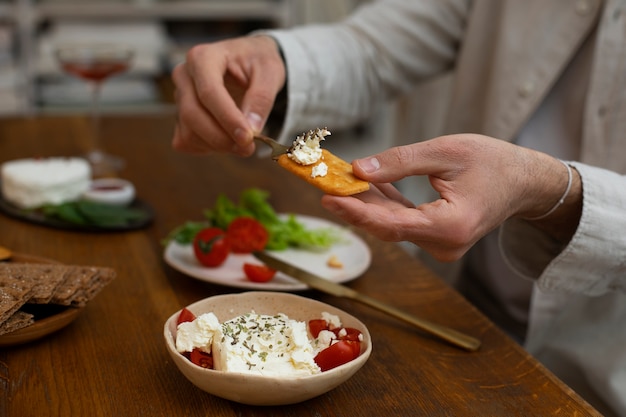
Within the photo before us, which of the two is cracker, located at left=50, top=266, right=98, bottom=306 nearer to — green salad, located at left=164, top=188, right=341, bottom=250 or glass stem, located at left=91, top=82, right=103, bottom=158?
green salad, located at left=164, top=188, right=341, bottom=250

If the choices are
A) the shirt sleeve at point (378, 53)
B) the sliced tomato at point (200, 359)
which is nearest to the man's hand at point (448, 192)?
the sliced tomato at point (200, 359)

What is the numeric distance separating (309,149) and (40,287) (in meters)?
0.37

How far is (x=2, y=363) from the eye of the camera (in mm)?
794

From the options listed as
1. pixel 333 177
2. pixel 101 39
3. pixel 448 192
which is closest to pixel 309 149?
pixel 333 177

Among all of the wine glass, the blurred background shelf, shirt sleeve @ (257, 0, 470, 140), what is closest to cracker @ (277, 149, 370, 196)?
shirt sleeve @ (257, 0, 470, 140)

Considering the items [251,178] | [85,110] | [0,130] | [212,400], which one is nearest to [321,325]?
[212,400]

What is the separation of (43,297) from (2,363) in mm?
88

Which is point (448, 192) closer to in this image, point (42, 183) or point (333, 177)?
point (333, 177)

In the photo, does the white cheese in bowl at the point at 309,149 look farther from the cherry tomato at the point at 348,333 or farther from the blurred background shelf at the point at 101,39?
the blurred background shelf at the point at 101,39

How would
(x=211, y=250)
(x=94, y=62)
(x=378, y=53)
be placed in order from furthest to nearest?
(x=94, y=62) < (x=378, y=53) < (x=211, y=250)

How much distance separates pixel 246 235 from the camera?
3.65 feet

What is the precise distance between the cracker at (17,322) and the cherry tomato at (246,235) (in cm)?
37

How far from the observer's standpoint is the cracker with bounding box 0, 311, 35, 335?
766 mm

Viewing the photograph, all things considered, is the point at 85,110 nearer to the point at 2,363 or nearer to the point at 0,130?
the point at 0,130
